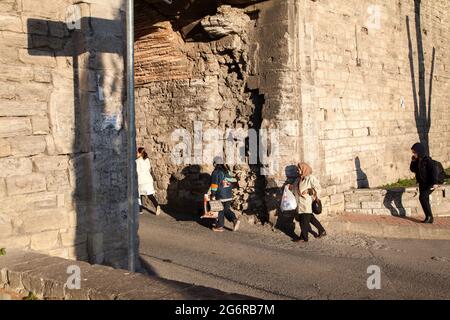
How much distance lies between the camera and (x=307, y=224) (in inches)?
294

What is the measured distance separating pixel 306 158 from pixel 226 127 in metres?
1.84

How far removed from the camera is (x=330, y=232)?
8.00 m

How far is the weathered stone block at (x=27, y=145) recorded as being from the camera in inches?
167

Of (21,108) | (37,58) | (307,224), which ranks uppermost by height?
(37,58)

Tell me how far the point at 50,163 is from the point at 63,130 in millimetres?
367

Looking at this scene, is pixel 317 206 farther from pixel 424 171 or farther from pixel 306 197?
pixel 424 171

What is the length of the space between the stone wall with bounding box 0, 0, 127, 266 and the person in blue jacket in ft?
10.5

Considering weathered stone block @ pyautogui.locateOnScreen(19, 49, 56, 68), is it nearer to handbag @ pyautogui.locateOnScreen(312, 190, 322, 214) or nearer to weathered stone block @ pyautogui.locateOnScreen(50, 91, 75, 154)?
weathered stone block @ pyautogui.locateOnScreen(50, 91, 75, 154)

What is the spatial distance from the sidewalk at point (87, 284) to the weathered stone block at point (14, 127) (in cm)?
117

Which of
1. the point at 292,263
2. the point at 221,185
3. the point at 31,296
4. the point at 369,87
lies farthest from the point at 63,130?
the point at 369,87

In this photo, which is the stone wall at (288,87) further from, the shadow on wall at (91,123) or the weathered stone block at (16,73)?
the weathered stone block at (16,73)

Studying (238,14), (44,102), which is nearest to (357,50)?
(238,14)

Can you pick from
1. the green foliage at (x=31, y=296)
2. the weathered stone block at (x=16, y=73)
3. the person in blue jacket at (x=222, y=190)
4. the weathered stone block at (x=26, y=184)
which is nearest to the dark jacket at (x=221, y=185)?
the person in blue jacket at (x=222, y=190)
